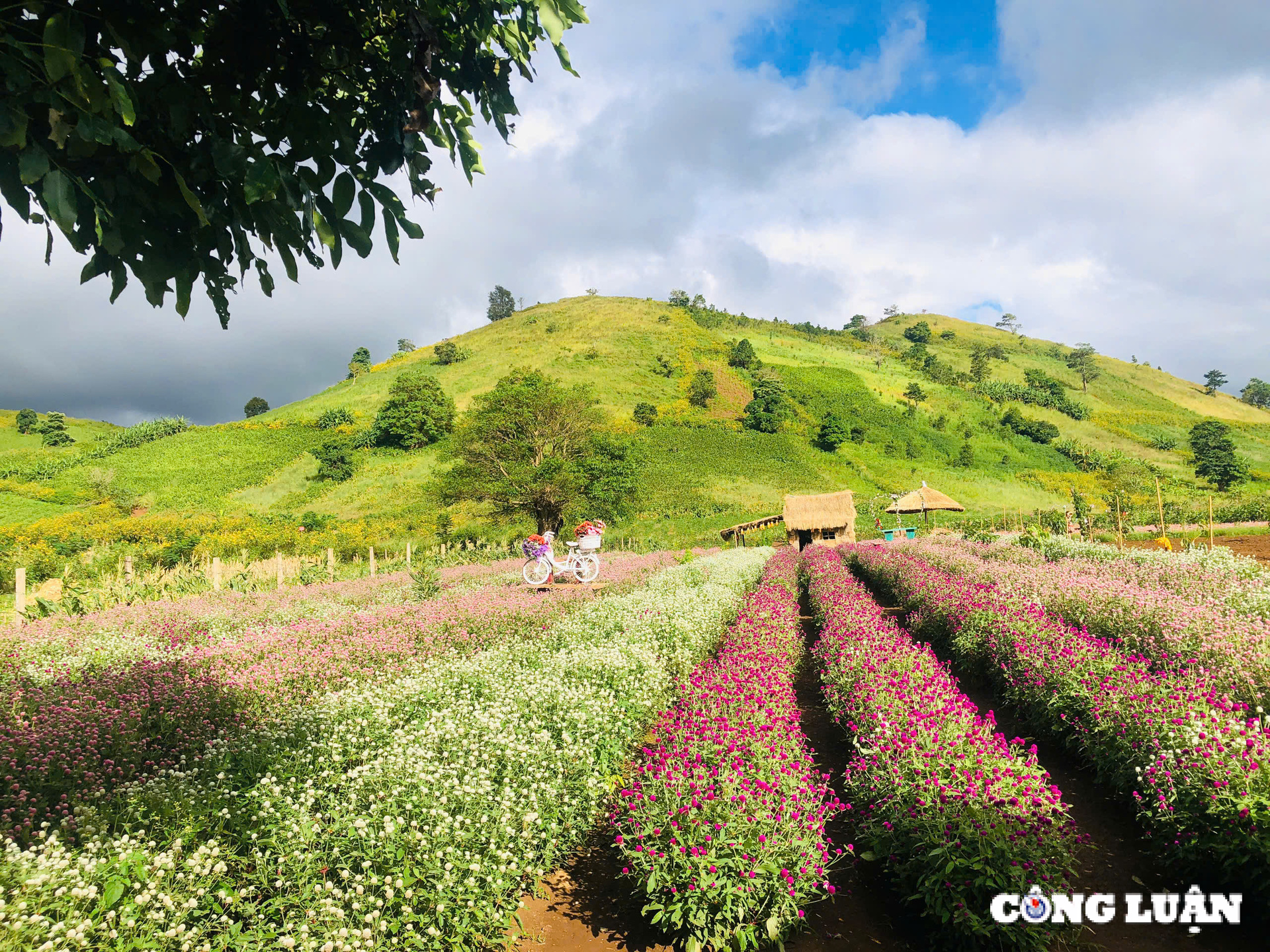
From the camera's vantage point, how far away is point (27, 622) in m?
10.1

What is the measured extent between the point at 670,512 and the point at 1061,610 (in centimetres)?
3957

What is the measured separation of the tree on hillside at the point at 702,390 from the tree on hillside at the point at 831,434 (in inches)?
543

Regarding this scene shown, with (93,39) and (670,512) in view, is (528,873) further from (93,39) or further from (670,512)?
(670,512)

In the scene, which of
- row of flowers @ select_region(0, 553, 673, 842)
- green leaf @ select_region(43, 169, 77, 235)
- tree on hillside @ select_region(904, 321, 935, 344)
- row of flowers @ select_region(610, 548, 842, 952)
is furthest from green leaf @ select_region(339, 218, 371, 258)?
tree on hillside @ select_region(904, 321, 935, 344)

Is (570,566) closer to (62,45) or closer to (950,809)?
(950,809)

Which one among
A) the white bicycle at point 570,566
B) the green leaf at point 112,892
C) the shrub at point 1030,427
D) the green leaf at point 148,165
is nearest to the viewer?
the green leaf at point 148,165

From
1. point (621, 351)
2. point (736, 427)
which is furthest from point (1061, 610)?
point (621, 351)

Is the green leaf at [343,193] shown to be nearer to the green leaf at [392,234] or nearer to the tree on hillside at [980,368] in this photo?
the green leaf at [392,234]

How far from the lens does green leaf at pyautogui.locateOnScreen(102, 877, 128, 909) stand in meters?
2.64

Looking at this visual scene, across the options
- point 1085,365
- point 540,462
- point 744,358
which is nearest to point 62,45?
point 540,462

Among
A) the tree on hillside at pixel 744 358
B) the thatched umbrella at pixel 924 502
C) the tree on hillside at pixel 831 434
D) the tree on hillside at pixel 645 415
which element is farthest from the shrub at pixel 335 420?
the thatched umbrella at pixel 924 502

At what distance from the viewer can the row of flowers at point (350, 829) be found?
2783 millimetres

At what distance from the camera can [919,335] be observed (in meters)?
122

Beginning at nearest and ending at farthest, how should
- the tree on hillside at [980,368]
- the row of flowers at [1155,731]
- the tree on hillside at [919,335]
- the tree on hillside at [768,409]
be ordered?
the row of flowers at [1155,731], the tree on hillside at [768,409], the tree on hillside at [980,368], the tree on hillside at [919,335]
